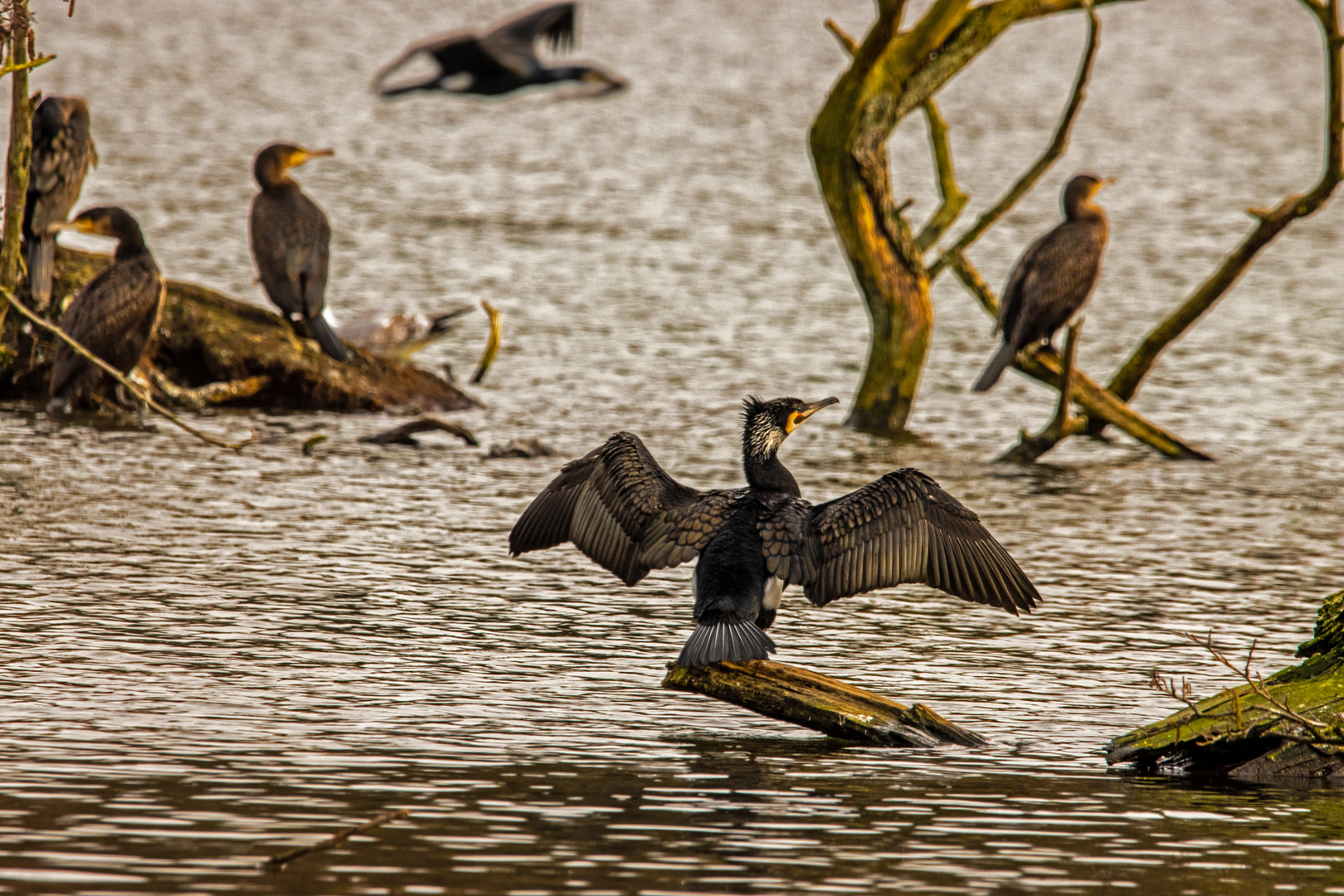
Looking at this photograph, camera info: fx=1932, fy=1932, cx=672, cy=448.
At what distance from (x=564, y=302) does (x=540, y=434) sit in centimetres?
593

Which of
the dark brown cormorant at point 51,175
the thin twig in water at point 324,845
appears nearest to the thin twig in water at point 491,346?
the dark brown cormorant at point 51,175

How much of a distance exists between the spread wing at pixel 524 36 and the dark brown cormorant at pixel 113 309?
9594 millimetres

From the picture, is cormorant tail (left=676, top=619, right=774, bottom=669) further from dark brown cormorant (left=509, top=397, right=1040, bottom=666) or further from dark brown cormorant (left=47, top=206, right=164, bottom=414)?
dark brown cormorant (left=47, top=206, right=164, bottom=414)

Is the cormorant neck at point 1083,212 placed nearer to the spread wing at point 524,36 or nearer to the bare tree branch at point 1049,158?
the bare tree branch at point 1049,158

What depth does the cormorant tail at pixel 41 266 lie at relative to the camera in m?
12.2

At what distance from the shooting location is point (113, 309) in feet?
38.8

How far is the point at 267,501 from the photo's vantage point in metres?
10.0

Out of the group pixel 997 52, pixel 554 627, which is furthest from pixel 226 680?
pixel 997 52

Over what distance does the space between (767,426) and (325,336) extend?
691 centimetres

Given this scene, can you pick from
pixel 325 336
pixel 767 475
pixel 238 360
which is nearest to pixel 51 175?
pixel 238 360

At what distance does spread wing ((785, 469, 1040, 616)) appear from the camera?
620 cm

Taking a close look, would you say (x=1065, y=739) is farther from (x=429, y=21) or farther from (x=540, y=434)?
(x=429, y=21)

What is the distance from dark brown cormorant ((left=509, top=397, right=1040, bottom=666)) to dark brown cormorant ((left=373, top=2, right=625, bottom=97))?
49.4 feet

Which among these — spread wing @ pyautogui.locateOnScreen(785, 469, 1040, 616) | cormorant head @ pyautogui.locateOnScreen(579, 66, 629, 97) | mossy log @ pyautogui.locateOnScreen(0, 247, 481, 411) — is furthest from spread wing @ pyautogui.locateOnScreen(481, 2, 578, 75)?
spread wing @ pyautogui.locateOnScreen(785, 469, 1040, 616)
